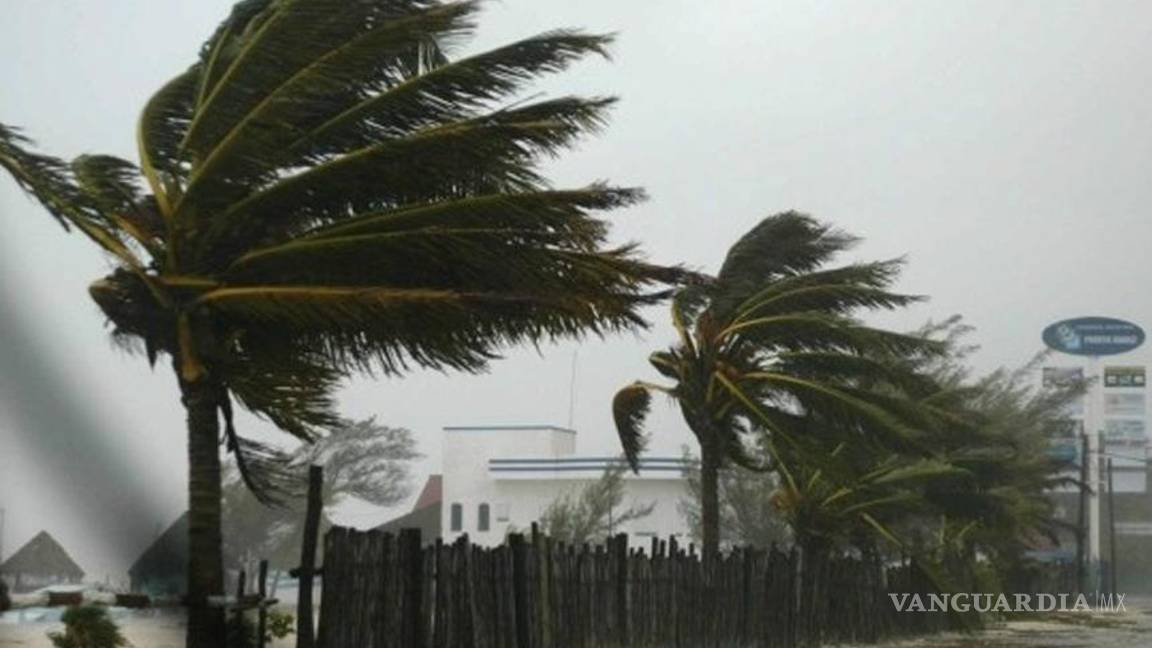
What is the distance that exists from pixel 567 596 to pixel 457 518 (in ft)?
90.7

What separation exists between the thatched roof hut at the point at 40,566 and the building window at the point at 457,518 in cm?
3197

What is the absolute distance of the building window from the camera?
42544mm

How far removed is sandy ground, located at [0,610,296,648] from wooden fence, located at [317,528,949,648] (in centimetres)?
112

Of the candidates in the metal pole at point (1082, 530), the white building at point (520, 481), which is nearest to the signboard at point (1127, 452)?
the metal pole at point (1082, 530)

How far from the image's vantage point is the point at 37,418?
7.67 metres

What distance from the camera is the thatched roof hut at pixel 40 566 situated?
355 inches

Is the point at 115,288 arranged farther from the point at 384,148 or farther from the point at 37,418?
the point at 37,418

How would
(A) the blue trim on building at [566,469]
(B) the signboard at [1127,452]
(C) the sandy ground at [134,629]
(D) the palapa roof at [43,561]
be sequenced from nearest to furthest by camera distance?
(D) the palapa roof at [43,561], (C) the sandy ground at [134,629], (A) the blue trim on building at [566,469], (B) the signboard at [1127,452]

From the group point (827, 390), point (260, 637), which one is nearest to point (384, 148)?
point (260, 637)

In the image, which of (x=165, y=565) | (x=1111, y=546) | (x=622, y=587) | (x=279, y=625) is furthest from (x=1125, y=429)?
(x=165, y=565)

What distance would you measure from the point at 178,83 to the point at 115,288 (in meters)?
1.72

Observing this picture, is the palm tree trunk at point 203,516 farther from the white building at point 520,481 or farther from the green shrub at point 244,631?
the white building at point 520,481

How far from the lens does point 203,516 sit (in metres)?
11.0

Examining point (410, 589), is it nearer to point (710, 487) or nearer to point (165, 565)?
point (165, 565)
